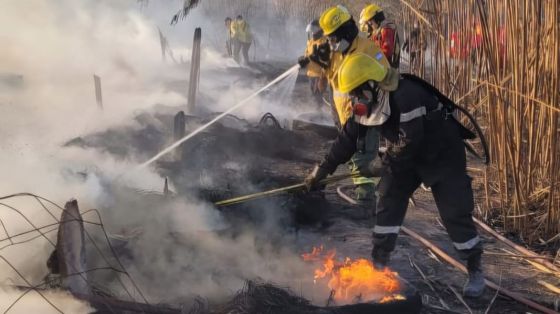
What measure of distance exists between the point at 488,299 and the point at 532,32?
2249 mm

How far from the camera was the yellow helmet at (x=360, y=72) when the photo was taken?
340 cm

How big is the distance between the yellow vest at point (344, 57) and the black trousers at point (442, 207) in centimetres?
116

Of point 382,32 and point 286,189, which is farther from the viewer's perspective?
point 382,32

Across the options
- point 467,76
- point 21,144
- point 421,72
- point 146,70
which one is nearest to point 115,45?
point 146,70

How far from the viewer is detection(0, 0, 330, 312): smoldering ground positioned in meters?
3.67

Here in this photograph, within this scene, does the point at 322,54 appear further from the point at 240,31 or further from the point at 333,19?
the point at 240,31

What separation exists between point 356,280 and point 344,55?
232 centimetres

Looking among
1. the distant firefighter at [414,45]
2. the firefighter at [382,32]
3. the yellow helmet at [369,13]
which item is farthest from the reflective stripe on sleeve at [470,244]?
the distant firefighter at [414,45]

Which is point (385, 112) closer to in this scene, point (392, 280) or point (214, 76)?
point (392, 280)

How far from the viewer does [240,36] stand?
1722 cm

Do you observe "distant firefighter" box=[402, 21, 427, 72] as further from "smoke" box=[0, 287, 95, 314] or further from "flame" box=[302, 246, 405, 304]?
"smoke" box=[0, 287, 95, 314]

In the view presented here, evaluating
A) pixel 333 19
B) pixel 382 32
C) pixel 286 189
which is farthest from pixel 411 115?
pixel 382 32

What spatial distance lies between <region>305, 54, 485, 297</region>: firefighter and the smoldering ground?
873 millimetres

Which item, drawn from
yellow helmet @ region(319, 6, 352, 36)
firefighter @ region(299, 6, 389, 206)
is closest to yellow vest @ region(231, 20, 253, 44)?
firefighter @ region(299, 6, 389, 206)
